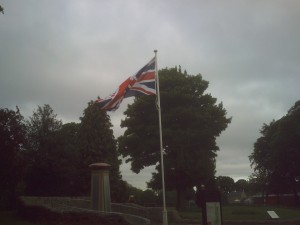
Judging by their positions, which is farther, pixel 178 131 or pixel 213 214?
pixel 178 131

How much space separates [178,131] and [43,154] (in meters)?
14.8

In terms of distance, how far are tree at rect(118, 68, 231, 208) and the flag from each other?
21.1 meters

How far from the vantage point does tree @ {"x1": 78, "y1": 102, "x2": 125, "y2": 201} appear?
5097cm

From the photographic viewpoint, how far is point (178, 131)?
4388 centimetres

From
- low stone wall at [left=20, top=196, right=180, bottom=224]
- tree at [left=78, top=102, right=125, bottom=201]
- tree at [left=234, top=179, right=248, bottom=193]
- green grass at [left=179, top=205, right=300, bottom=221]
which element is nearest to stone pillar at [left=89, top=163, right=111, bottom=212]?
low stone wall at [left=20, top=196, right=180, bottom=224]

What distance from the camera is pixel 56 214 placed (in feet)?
77.3

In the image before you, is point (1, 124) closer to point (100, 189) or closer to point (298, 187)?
point (100, 189)

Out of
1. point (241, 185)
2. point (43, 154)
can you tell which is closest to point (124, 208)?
point (43, 154)

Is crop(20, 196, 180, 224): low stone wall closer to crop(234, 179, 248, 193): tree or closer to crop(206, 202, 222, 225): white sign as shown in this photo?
crop(206, 202, 222, 225): white sign

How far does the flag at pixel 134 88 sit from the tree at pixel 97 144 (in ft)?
94.5

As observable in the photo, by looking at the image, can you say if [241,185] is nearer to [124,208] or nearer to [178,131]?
[178,131]

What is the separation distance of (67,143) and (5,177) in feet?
64.2

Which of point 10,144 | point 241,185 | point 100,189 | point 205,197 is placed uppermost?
point 241,185

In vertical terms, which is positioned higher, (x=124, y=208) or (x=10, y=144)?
A: (x=10, y=144)
